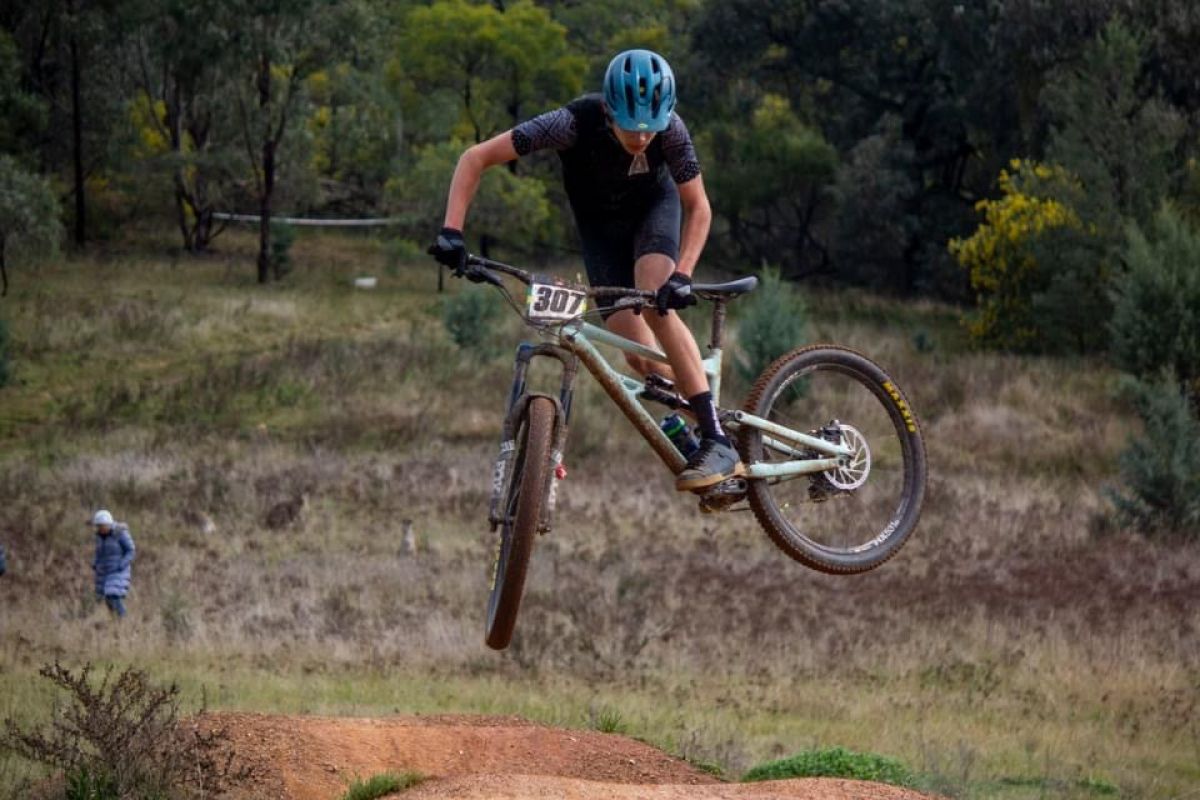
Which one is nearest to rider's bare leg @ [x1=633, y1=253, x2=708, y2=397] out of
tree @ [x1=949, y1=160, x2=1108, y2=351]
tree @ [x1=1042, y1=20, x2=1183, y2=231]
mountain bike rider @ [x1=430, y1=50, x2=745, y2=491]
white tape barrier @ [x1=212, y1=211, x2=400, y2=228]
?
mountain bike rider @ [x1=430, y1=50, x2=745, y2=491]

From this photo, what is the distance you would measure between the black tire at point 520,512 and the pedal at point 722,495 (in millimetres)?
966

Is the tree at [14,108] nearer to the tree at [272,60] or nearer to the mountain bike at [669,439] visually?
the tree at [272,60]

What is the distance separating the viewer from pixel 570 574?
2544 centimetres

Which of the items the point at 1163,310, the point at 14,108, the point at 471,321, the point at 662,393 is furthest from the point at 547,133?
the point at 14,108

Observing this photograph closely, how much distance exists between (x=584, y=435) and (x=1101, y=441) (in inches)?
431

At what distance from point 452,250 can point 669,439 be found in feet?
5.17

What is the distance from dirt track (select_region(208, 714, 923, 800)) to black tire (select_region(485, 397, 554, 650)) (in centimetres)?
179

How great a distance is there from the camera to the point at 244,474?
106 ft

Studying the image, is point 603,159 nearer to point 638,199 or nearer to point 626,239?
point 638,199

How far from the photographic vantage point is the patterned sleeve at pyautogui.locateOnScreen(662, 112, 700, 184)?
839 centimetres

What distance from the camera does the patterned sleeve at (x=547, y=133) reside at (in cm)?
809

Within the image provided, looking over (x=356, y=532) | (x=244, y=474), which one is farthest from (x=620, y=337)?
(x=244, y=474)

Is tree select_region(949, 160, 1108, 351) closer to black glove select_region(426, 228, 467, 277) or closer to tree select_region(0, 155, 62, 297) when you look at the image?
tree select_region(0, 155, 62, 297)

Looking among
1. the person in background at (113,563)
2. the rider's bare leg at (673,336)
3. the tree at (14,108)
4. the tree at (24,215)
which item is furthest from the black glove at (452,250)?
the tree at (14,108)
